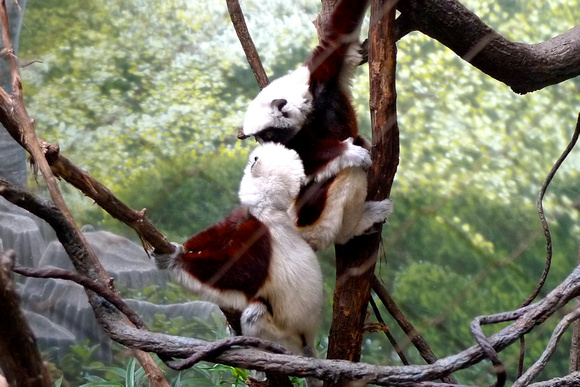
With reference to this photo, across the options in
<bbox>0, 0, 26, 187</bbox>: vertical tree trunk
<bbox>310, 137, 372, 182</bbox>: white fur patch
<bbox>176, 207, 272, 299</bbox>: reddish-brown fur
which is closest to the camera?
<bbox>176, 207, 272, 299</bbox>: reddish-brown fur

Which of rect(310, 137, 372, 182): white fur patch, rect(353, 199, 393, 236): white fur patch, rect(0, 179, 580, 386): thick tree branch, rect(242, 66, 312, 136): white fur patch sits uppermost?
rect(242, 66, 312, 136): white fur patch

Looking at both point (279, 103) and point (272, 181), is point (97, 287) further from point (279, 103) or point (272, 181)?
point (279, 103)

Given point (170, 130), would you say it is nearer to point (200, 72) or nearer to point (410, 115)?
point (200, 72)

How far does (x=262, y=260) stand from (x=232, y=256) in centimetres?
9

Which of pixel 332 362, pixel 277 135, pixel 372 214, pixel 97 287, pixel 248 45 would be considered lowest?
pixel 332 362

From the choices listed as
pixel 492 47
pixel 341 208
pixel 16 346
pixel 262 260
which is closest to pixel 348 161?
pixel 341 208

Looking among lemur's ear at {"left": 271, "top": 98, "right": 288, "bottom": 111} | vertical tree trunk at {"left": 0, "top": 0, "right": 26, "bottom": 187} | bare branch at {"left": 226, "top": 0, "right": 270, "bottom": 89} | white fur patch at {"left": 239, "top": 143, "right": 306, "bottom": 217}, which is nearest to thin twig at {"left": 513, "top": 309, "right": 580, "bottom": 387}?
white fur patch at {"left": 239, "top": 143, "right": 306, "bottom": 217}

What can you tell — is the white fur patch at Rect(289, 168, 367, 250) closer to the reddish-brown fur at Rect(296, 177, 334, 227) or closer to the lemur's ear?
the reddish-brown fur at Rect(296, 177, 334, 227)

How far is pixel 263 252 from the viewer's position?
1694 millimetres

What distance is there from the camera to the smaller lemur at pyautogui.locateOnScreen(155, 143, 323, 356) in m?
1.66

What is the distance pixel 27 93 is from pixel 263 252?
2.86m

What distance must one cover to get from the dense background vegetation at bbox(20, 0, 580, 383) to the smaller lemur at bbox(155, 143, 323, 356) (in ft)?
4.18

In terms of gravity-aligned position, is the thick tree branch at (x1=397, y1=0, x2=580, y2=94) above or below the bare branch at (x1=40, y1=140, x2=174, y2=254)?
above

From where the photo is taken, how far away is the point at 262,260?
5.56ft
